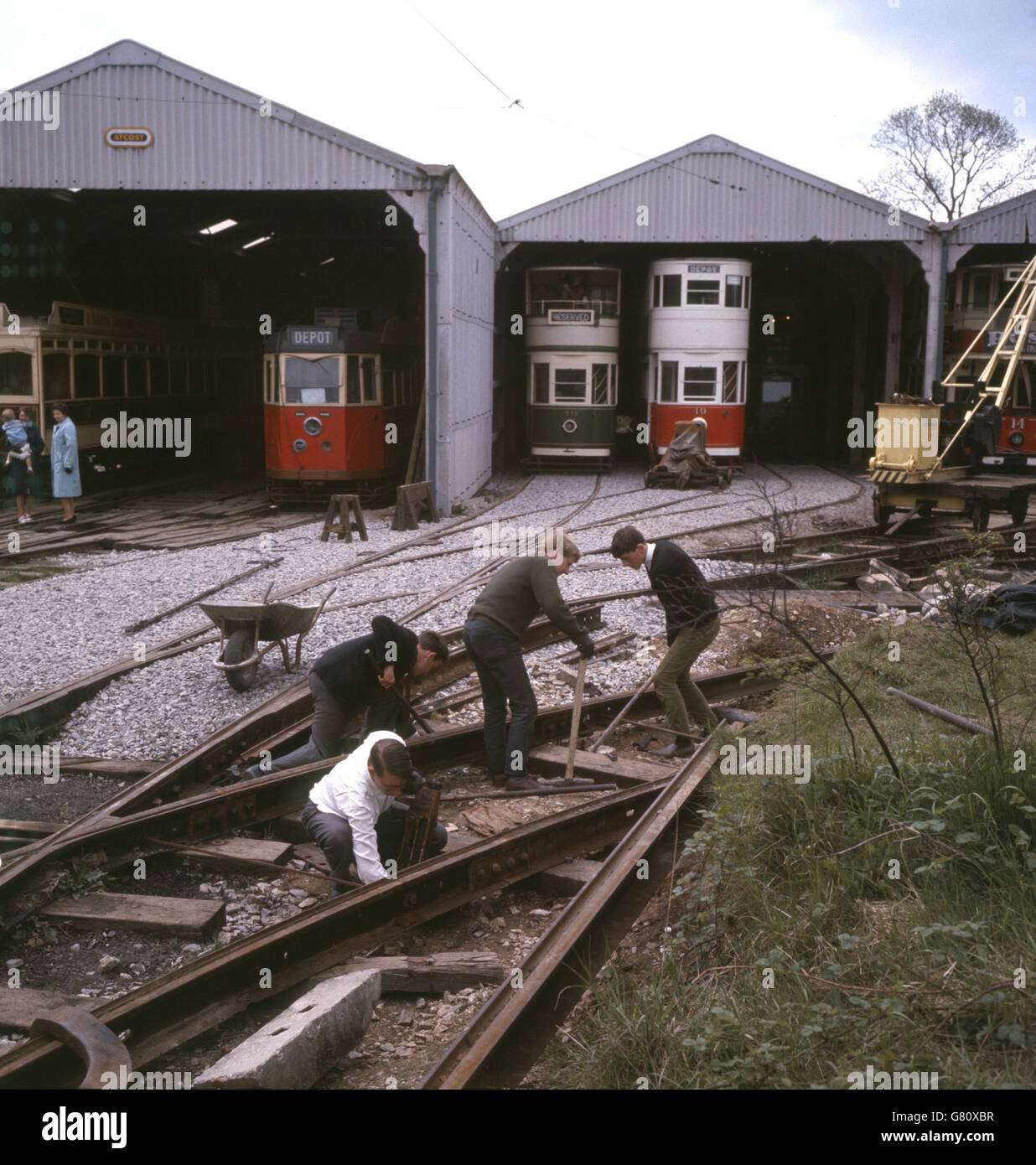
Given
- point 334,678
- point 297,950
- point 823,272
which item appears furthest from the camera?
point 823,272

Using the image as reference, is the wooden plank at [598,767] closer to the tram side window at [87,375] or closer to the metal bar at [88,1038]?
the metal bar at [88,1038]

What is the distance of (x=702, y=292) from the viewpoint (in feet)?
85.2

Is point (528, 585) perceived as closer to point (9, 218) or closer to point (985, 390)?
point (985, 390)

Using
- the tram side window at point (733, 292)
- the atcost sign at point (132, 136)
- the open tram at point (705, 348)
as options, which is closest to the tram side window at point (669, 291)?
the open tram at point (705, 348)

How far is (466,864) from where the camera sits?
236 inches

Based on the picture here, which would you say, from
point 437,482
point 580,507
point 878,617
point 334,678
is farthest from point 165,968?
point 580,507

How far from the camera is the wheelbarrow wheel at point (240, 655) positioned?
912cm

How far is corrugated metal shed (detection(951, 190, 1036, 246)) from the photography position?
79.5 ft

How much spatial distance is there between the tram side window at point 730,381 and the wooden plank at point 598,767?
749 inches

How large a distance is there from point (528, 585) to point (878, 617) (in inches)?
215

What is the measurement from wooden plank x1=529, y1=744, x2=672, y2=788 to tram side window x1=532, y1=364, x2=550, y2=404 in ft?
65.0

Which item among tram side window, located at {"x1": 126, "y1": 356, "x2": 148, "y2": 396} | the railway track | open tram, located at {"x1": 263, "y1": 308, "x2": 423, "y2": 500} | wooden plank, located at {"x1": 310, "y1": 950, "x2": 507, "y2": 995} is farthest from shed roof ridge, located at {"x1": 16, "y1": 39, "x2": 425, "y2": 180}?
wooden plank, located at {"x1": 310, "y1": 950, "x2": 507, "y2": 995}

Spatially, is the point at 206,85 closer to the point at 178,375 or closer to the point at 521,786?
the point at 178,375

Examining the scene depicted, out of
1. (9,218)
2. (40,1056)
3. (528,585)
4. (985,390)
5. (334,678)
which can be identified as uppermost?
(9,218)
